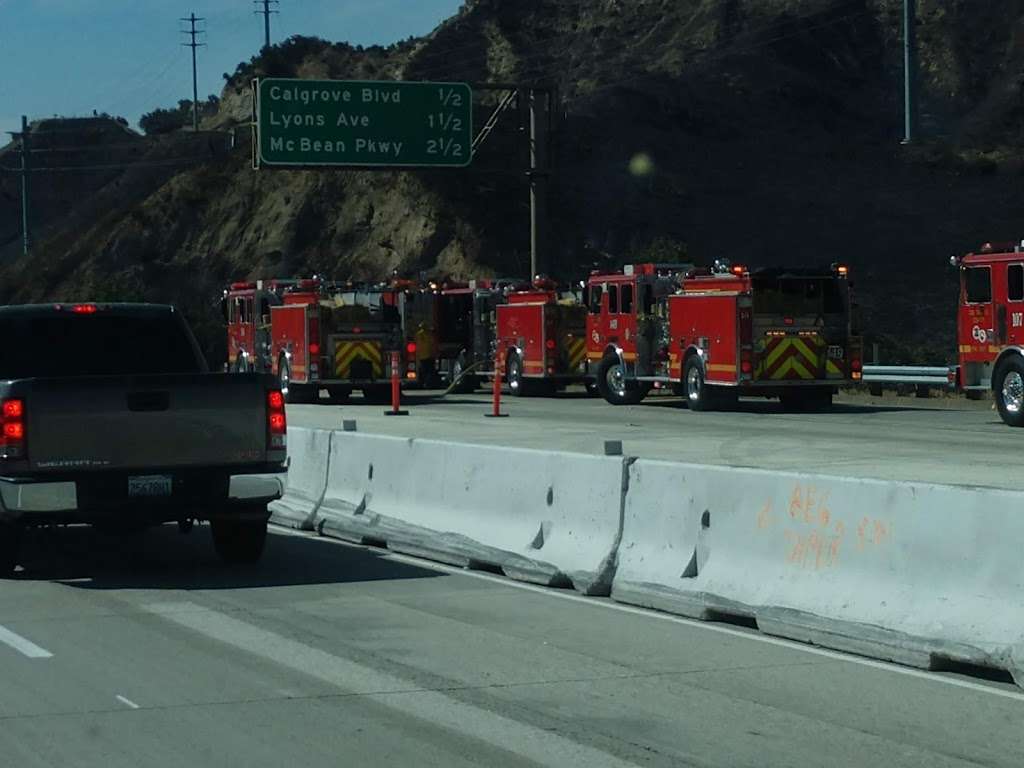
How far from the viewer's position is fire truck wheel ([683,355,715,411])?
114ft

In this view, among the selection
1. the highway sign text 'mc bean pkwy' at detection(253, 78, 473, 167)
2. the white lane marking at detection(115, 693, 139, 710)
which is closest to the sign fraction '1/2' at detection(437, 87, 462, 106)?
the highway sign text 'mc bean pkwy' at detection(253, 78, 473, 167)

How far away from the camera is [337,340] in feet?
135

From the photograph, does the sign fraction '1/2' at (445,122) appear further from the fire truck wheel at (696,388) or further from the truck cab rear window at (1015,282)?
the truck cab rear window at (1015,282)

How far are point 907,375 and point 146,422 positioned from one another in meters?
26.8

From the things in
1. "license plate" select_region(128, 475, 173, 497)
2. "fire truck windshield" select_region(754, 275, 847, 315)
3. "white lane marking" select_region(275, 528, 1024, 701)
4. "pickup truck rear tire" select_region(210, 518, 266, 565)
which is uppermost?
"fire truck windshield" select_region(754, 275, 847, 315)

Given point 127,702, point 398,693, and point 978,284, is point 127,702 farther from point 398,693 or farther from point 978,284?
point 978,284

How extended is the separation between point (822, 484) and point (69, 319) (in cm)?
703

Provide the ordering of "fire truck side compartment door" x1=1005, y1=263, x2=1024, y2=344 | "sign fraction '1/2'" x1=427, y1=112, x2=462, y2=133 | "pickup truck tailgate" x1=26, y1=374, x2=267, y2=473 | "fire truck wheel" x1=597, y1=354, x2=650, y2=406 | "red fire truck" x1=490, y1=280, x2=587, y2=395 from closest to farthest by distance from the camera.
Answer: "pickup truck tailgate" x1=26, y1=374, x2=267, y2=473, "fire truck side compartment door" x1=1005, y1=263, x2=1024, y2=344, "fire truck wheel" x1=597, y1=354, x2=650, y2=406, "red fire truck" x1=490, y1=280, x2=587, y2=395, "sign fraction '1/2'" x1=427, y1=112, x2=462, y2=133

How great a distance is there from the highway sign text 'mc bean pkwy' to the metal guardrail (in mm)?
14885

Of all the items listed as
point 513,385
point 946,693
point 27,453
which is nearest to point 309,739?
point 946,693

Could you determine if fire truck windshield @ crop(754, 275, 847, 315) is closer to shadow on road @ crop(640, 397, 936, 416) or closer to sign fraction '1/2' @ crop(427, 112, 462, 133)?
shadow on road @ crop(640, 397, 936, 416)

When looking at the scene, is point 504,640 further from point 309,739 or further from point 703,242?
point 703,242

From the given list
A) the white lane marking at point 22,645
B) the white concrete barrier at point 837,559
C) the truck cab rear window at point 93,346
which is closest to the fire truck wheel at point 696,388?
the truck cab rear window at point 93,346

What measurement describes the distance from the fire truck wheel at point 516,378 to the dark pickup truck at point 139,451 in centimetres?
2922
